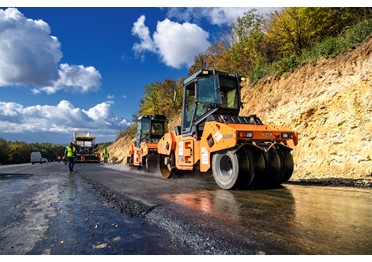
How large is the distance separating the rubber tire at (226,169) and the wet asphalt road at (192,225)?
983mm

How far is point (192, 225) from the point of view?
379cm

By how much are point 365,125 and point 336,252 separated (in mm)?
9273

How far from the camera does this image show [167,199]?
5945mm

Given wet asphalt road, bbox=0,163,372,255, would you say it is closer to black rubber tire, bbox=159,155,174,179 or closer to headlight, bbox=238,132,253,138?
headlight, bbox=238,132,253,138

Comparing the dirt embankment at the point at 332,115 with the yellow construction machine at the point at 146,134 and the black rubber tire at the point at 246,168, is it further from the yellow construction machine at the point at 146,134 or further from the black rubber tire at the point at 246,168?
the yellow construction machine at the point at 146,134

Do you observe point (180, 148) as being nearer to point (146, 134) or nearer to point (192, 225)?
point (192, 225)

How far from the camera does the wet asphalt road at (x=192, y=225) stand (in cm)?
295

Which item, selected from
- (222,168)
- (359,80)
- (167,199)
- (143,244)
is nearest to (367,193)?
→ (222,168)

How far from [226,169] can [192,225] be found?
4.14 metres

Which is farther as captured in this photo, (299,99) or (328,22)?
(328,22)

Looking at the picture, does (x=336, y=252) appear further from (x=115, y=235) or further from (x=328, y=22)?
(x=328, y=22)

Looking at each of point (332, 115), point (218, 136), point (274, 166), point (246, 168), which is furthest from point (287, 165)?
point (332, 115)
